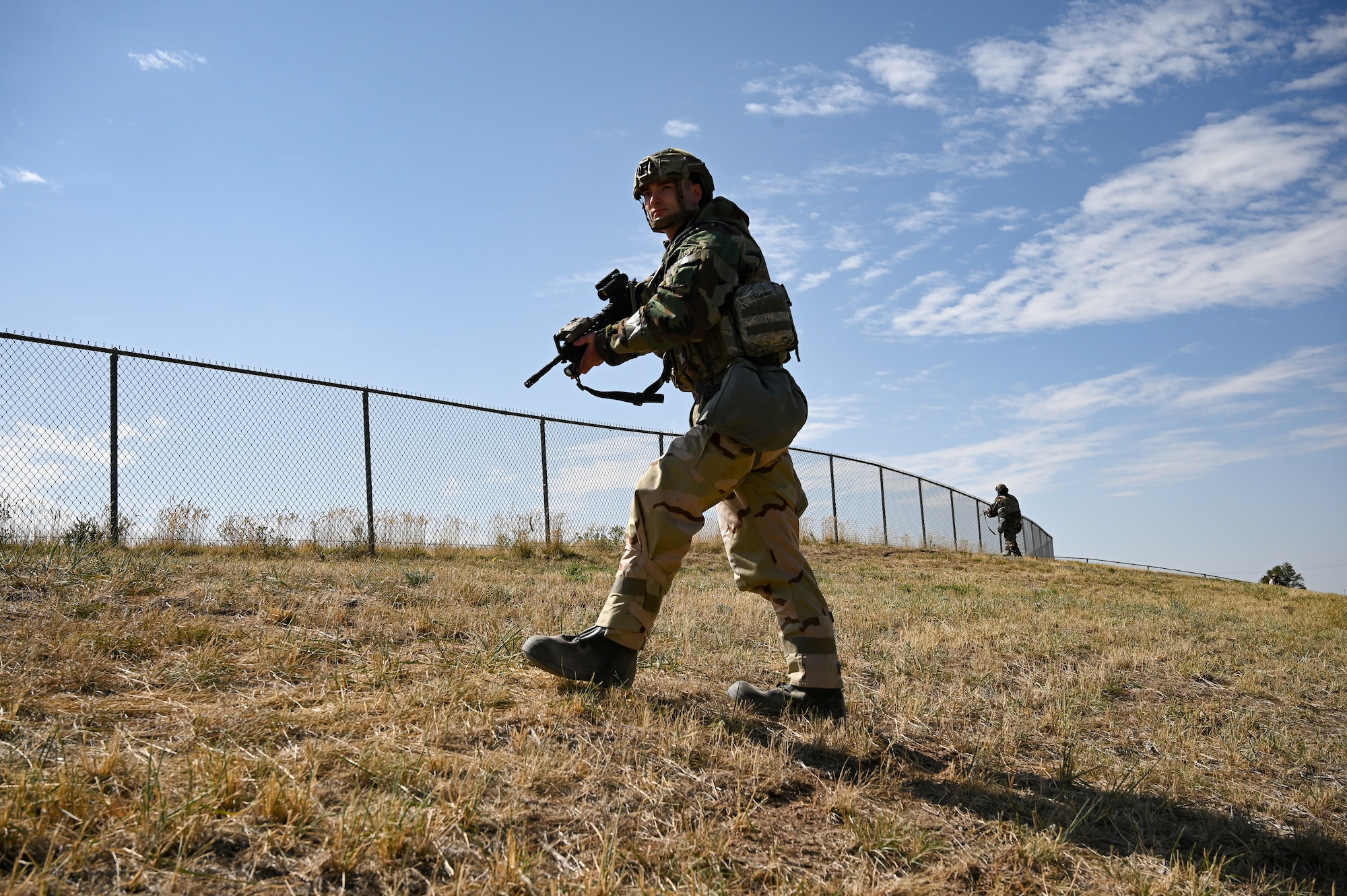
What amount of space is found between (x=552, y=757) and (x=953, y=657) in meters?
3.20

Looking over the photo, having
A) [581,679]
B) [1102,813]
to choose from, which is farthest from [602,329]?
[1102,813]

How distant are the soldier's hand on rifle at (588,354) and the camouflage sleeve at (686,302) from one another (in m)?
0.20

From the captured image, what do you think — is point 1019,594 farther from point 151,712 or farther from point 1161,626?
point 151,712

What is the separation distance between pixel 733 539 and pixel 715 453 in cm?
46

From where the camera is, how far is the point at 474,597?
5.12m

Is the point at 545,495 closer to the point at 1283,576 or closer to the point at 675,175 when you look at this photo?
the point at 675,175

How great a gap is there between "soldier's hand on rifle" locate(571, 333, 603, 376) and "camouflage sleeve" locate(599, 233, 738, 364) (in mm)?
203

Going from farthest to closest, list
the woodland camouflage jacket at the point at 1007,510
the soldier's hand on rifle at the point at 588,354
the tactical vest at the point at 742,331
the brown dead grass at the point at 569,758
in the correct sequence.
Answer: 1. the woodland camouflage jacket at the point at 1007,510
2. the soldier's hand on rifle at the point at 588,354
3. the tactical vest at the point at 742,331
4. the brown dead grass at the point at 569,758

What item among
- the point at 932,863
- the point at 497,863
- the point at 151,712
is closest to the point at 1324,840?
the point at 932,863

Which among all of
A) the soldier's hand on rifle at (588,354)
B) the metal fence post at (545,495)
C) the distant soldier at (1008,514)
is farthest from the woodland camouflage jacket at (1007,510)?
the soldier's hand on rifle at (588,354)

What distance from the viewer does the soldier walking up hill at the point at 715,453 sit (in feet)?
9.53

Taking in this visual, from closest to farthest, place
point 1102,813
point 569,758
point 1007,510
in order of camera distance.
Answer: point 569,758 → point 1102,813 → point 1007,510

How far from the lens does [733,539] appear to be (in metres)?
3.21

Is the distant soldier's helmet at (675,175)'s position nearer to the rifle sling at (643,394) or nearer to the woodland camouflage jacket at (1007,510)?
the rifle sling at (643,394)
